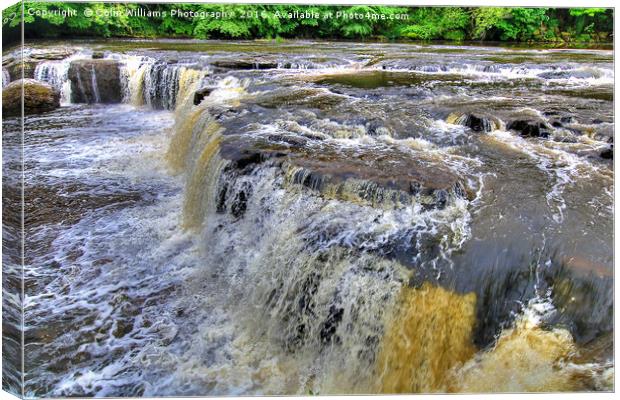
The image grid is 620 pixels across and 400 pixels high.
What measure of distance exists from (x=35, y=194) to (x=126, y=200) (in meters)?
0.96

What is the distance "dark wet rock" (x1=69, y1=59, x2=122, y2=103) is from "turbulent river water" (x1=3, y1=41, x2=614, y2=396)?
0.48 meters

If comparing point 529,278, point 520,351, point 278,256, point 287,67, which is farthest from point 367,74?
point 520,351

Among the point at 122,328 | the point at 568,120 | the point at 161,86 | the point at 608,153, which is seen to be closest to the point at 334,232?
the point at 122,328

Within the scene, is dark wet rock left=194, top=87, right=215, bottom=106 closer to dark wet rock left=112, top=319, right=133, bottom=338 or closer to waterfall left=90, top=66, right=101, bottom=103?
waterfall left=90, top=66, right=101, bottom=103

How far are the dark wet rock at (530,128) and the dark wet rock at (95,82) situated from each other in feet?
13.3

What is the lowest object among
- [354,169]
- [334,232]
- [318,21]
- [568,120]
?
[334,232]

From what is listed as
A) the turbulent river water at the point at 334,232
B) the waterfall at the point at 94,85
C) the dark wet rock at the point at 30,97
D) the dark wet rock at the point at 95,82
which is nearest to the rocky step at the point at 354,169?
the turbulent river water at the point at 334,232

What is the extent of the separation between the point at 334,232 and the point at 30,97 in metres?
2.91

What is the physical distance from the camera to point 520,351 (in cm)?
299

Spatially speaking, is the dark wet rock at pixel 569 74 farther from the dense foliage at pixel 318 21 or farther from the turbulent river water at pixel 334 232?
the dense foliage at pixel 318 21

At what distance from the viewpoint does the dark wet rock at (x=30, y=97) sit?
315cm

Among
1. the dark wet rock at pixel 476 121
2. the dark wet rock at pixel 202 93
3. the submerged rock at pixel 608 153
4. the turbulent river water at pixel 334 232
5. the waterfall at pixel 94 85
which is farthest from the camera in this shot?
the waterfall at pixel 94 85

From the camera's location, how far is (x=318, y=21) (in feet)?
11.2

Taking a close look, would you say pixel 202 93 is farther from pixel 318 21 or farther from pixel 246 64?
pixel 318 21
